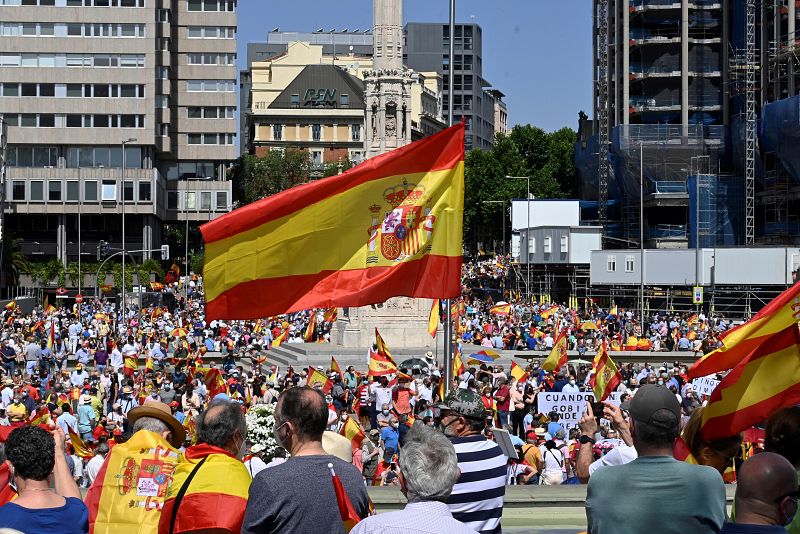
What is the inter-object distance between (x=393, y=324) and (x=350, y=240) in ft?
104

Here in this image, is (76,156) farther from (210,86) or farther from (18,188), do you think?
(210,86)

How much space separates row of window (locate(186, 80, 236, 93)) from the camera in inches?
3516

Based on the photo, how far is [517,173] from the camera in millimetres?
109000

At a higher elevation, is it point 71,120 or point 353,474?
point 71,120

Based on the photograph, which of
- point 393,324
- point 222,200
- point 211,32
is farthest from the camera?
point 222,200

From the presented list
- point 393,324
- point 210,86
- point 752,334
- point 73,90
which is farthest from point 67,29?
point 752,334

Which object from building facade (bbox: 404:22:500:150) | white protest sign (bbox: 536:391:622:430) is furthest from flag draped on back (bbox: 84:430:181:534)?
building facade (bbox: 404:22:500:150)

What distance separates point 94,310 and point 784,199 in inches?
1227

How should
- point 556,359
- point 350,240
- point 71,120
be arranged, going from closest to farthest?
point 350,240 → point 556,359 → point 71,120

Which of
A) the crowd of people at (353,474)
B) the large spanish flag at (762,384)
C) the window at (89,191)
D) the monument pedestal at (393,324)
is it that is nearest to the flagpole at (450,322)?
the crowd of people at (353,474)

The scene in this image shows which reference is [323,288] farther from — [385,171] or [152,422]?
[152,422]

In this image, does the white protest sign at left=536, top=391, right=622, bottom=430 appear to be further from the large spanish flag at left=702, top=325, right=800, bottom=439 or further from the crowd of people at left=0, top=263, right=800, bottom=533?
the large spanish flag at left=702, top=325, right=800, bottom=439

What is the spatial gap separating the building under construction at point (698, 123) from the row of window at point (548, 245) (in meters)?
3.11

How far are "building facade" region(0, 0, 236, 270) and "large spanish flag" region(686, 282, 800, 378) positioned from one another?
74.6m
